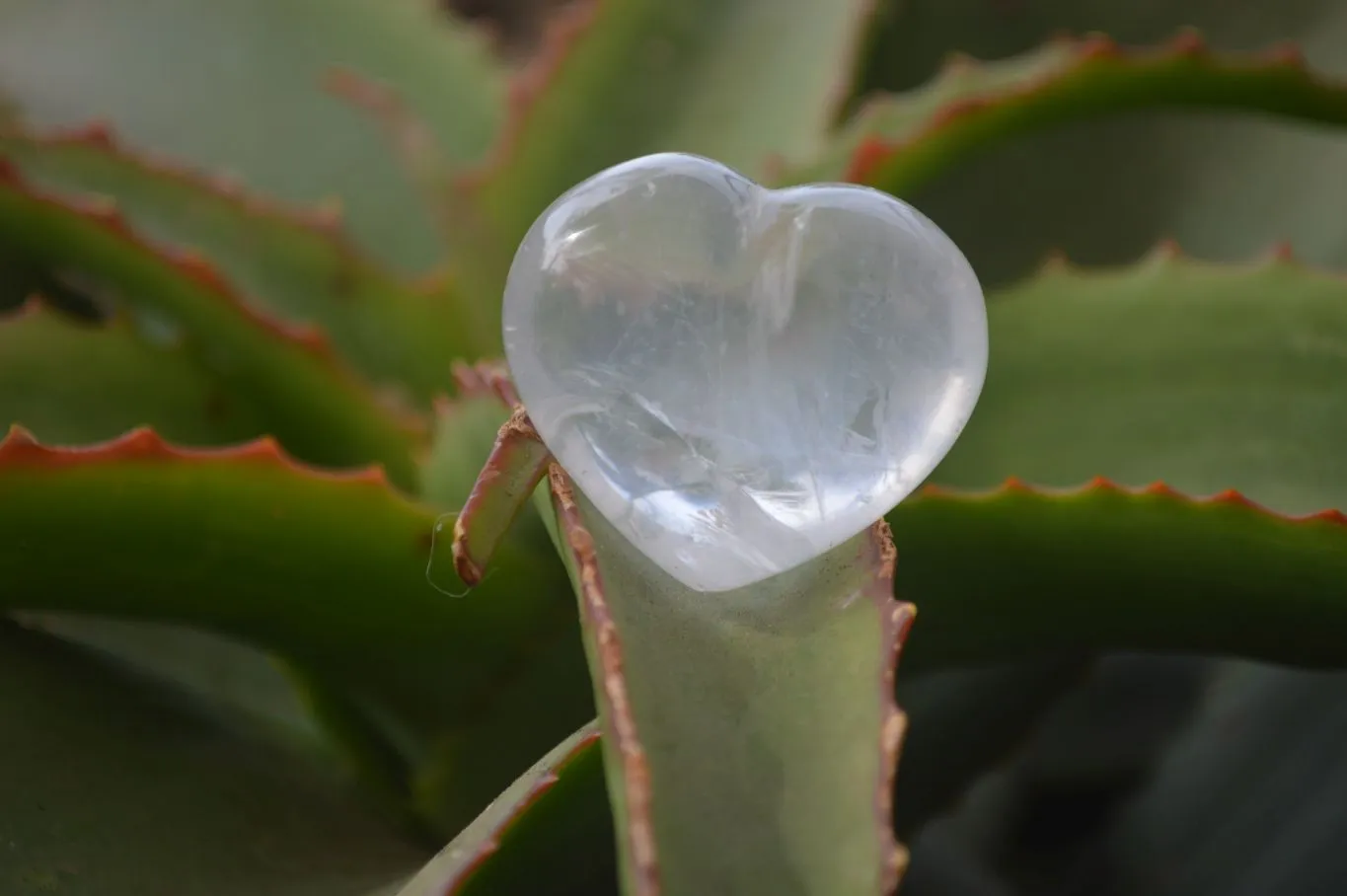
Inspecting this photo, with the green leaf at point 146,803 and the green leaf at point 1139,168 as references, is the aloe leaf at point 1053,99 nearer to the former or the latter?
the green leaf at point 1139,168

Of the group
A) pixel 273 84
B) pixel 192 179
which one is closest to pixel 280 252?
pixel 192 179

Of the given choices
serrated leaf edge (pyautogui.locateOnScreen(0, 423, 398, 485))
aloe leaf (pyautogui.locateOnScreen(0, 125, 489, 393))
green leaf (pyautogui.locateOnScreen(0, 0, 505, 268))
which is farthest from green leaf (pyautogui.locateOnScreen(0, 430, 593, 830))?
green leaf (pyautogui.locateOnScreen(0, 0, 505, 268))

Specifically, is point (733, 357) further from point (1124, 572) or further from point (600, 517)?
point (1124, 572)

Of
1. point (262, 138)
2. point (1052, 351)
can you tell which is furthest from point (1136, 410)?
point (262, 138)

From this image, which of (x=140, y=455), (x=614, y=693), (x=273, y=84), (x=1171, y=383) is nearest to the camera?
(x=614, y=693)

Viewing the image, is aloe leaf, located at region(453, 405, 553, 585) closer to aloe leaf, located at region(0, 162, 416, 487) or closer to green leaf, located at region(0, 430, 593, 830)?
green leaf, located at region(0, 430, 593, 830)

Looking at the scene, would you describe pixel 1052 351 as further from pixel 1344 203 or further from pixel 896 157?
pixel 1344 203

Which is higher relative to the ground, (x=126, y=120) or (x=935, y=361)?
(x=935, y=361)
